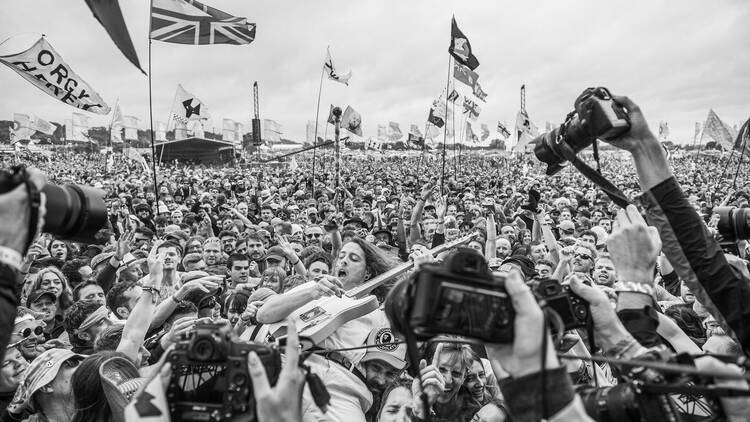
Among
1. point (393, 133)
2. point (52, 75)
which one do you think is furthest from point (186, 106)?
point (393, 133)

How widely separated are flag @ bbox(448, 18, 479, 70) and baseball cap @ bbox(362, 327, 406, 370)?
11.3m

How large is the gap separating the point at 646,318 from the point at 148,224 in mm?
10414

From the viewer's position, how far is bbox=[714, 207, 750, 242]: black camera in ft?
6.93

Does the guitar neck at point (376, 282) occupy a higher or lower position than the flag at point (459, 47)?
lower

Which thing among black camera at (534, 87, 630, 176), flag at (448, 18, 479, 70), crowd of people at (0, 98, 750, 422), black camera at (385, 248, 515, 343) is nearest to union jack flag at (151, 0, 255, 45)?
crowd of people at (0, 98, 750, 422)

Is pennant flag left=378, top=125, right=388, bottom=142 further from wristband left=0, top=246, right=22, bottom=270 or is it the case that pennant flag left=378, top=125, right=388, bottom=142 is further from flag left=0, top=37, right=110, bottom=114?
wristband left=0, top=246, right=22, bottom=270

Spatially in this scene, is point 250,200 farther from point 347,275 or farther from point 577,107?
point 577,107

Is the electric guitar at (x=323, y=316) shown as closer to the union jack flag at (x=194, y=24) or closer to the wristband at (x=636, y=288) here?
the wristband at (x=636, y=288)

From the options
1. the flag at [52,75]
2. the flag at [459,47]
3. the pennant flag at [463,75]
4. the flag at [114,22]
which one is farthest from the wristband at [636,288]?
the pennant flag at [463,75]

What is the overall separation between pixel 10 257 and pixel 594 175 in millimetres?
1971

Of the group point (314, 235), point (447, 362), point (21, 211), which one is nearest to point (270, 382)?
point (21, 211)

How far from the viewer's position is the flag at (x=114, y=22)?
4.83m

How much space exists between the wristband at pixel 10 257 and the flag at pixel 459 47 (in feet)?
42.3

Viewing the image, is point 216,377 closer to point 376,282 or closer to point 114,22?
point 376,282
